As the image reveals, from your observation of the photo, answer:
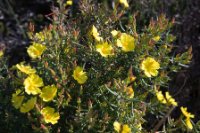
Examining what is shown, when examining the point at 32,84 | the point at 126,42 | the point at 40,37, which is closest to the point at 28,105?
the point at 32,84

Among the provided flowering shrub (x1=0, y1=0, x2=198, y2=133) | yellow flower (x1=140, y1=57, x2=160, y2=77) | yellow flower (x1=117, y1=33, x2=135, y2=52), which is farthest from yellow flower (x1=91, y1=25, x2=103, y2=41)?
yellow flower (x1=140, y1=57, x2=160, y2=77)

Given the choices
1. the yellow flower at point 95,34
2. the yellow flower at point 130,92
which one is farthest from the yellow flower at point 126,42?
the yellow flower at point 130,92

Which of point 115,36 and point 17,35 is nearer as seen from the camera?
point 115,36

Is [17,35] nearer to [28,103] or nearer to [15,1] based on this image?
[15,1]

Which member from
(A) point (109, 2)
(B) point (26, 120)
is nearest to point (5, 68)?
(B) point (26, 120)

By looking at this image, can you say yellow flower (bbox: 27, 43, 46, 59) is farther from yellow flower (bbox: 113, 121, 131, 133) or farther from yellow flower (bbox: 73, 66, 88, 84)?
yellow flower (bbox: 113, 121, 131, 133)
